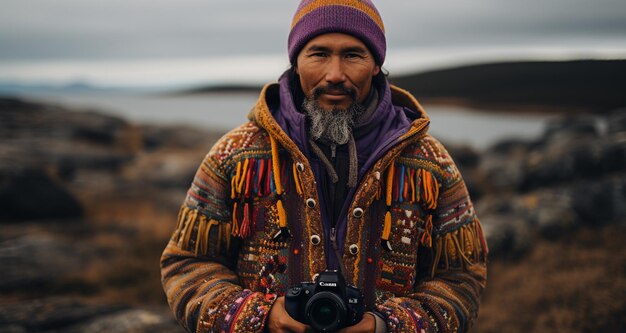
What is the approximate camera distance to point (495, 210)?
363 inches

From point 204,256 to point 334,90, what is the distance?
94 cm

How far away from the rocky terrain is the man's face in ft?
10.6

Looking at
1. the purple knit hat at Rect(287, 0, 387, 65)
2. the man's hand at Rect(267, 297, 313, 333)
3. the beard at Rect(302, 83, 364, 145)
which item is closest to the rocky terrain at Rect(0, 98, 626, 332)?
the man's hand at Rect(267, 297, 313, 333)

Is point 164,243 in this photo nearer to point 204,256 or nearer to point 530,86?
point 204,256

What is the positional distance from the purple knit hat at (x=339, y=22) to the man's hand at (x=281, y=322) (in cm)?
112

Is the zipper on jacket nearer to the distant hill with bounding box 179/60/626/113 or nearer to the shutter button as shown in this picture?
the shutter button

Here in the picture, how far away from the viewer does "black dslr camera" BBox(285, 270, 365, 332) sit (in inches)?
68.2

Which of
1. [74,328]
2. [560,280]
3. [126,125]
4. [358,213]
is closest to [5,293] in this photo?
[74,328]

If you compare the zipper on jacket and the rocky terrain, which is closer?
the zipper on jacket

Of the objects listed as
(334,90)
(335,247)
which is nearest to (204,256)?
(335,247)

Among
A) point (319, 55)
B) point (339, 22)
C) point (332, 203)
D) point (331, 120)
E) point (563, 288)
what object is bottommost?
point (563, 288)

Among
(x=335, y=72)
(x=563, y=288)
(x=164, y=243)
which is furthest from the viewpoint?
(x=164, y=243)

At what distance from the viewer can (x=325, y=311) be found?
1748 millimetres

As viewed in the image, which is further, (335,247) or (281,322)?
(335,247)
